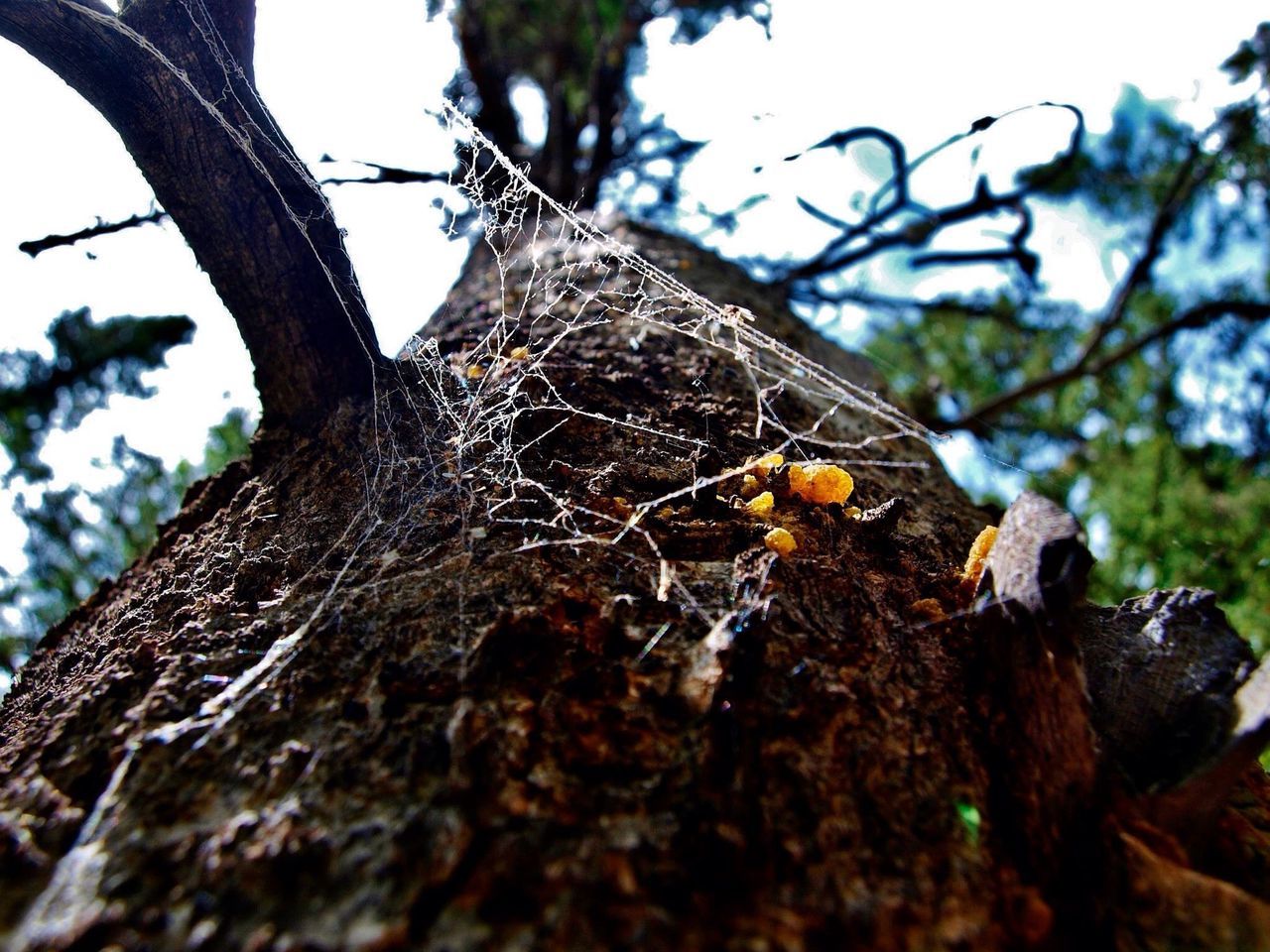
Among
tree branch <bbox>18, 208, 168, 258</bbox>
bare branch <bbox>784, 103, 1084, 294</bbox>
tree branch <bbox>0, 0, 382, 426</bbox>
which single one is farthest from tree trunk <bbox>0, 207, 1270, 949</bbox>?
bare branch <bbox>784, 103, 1084, 294</bbox>

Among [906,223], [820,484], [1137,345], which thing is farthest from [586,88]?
[820,484]

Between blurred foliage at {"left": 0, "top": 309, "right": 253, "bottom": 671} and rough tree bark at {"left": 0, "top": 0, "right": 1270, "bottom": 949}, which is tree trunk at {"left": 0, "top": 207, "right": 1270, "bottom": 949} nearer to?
rough tree bark at {"left": 0, "top": 0, "right": 1270, "bottom": 949}

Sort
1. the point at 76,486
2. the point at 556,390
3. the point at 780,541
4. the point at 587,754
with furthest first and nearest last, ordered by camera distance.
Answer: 1. the point at 76,486
2. the point at 556,390
3. the point at 780,541
4. the point at 587,754

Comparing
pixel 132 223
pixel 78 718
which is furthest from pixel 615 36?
pixel 78 718

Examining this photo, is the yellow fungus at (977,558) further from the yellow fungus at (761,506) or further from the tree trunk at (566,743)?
the yellow fungus at (761,506)

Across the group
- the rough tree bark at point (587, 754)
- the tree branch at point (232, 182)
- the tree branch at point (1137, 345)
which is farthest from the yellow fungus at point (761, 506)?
the tree branch at point (1137, 345)

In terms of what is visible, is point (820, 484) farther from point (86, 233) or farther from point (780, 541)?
point (86, 233)
